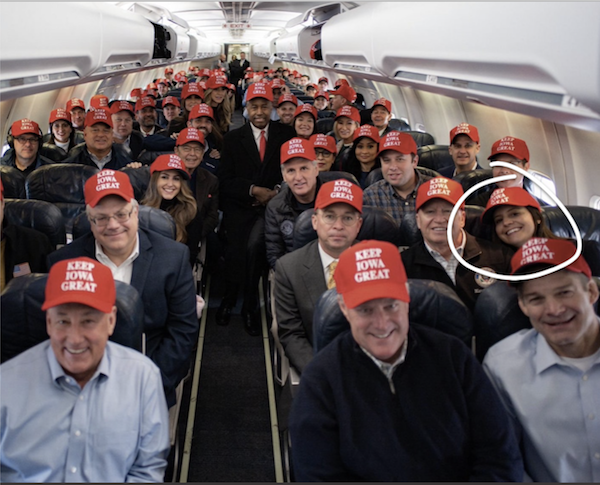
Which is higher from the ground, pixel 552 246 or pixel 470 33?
pixel 470 33

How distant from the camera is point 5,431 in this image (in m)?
1.86

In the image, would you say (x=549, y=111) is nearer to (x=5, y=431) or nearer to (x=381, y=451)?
(x=381, y=451)

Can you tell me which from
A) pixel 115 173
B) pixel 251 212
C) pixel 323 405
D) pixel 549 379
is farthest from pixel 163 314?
pixel 251 212

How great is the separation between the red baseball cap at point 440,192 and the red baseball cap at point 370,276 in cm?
98

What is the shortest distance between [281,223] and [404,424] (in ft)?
7.43

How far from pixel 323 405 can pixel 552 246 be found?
978 millimetres

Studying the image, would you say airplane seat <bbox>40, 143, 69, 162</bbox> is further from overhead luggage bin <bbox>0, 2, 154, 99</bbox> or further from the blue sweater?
the blue sweater

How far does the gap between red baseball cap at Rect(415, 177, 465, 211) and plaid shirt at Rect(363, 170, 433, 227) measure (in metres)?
1.22

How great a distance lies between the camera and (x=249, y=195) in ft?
16.2

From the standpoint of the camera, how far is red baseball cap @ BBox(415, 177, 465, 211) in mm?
2814

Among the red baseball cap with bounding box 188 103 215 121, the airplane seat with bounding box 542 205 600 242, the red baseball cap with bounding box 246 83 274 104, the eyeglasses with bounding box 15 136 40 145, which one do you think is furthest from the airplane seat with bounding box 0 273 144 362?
the red baseball cap with bounding box 188 103 215 121

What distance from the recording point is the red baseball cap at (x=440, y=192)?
2.81 m

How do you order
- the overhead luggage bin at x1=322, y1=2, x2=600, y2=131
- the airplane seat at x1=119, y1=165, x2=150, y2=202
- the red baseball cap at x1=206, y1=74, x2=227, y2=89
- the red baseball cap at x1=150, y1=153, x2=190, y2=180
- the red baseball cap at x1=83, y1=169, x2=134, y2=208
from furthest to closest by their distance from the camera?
the red baseball cap at x1=206, y1=74, x2=227, y2=89 → the airplane seat at x1=119, y1=165, x2=150, y2=202 → the red baseball cap at x1=150, y1=153, x2=190, y2=180 → the red baseball cap at x1=83, y1=169, x2=134, y2=208 → the overhead luggage bin at x1=322, y1=2, x2=600, y2=131

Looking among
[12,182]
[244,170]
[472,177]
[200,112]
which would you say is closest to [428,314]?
[472,177]
